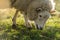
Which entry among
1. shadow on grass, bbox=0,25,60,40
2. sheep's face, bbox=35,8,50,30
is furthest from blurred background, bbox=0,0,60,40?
sheep's face, bbox=35,8,50,30

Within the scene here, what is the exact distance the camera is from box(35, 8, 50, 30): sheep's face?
6.41m

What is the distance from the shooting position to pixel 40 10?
6.37 m

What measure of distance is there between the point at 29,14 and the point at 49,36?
33.3 inches

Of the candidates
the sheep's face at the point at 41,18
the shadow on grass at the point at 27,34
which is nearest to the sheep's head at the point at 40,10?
the sheep's face at the point at 41,18

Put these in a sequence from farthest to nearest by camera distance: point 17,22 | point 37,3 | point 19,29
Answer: point 17,22 < point 19,29 < point 37,3

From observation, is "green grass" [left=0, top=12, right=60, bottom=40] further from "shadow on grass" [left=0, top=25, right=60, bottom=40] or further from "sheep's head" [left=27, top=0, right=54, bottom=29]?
"sheep's head" [left=27, top=0, right=54, bottom=29]

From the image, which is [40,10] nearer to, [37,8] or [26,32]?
[37,8]

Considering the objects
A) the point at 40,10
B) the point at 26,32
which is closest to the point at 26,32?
the point at 26,32

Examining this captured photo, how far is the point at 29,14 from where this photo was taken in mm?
6590

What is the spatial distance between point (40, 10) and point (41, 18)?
0.85 ft

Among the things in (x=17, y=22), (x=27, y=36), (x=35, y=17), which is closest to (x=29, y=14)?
(x=35, y=17)

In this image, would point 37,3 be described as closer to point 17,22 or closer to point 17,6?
point 17,6

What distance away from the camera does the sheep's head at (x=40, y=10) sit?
20.7 feet

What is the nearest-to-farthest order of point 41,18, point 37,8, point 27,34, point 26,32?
1. point 37,8
2. point 41,18
3. point 27,34
4. point 26,32
